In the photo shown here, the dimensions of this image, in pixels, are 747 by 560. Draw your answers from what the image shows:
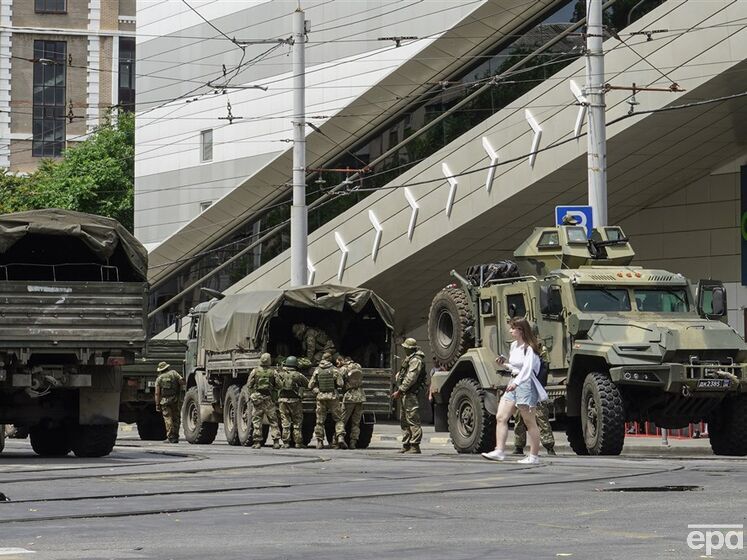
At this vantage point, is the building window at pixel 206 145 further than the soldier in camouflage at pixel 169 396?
Yes

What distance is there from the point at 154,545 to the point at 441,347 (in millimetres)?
13848

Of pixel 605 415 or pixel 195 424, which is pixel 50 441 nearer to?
pixel 195 424

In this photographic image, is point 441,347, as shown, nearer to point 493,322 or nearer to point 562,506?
point 493,322

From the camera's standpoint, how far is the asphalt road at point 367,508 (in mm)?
9680

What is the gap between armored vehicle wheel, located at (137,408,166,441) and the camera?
102 feet

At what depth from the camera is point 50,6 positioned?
85.4 metres

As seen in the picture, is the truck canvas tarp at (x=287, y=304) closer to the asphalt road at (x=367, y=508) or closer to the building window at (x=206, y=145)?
the asphalt road at (x=367, y=508)

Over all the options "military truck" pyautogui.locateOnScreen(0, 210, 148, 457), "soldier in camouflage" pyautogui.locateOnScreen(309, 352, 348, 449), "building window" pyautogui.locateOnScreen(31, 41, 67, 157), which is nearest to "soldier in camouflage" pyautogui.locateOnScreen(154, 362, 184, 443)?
"soldier in camouflage" pyautogui.locateOnScreen(309, 352, 348, 449)

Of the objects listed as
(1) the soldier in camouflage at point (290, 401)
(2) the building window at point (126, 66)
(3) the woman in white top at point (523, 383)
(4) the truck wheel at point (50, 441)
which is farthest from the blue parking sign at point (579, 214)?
(2) the building window at point (126, 66)

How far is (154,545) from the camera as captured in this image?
9.84m

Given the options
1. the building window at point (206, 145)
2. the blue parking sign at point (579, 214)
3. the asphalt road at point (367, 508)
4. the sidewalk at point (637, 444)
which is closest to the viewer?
the asphalt road at point (367, 508)

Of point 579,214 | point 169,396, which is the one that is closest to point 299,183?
point 169,396

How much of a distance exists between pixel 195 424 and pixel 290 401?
471 cm

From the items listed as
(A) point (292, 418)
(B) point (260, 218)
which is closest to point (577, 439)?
(A) point (292, 418)
